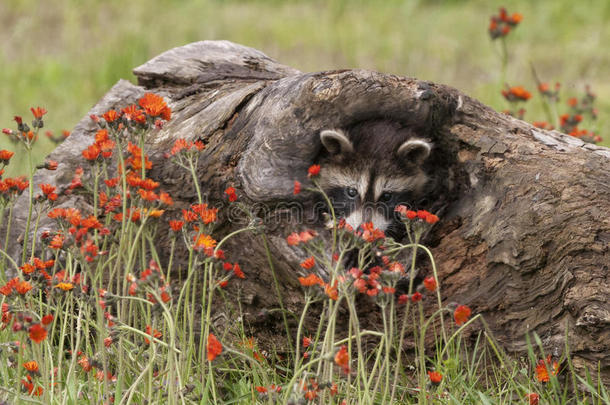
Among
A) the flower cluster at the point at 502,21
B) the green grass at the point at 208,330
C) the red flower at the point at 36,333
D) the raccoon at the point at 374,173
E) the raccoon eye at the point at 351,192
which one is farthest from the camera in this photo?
the flower cluster at the point at 502,21

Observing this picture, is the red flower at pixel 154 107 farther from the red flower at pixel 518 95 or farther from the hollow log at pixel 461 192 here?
the red flower at pixel 518 95

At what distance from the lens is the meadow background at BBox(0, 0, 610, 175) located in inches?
350

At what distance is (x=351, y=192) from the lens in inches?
166

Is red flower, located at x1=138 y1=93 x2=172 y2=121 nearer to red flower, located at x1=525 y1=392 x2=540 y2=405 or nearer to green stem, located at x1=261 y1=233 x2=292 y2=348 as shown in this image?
green stem, located at x1=261 y1=233 x2=292 y2=348

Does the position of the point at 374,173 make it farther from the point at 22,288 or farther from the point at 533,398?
the point at 22,288

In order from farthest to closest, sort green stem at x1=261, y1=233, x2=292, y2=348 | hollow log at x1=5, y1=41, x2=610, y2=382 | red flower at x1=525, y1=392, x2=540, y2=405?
green stem at x1=261, y1=233, x2=292, y2=348 → hollow log at x1=5, y1=41, x2=610, y2=382 → red flower at x1=525, y1=392, x2=540, y2=405

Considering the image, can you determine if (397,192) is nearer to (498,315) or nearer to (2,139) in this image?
(498,315)

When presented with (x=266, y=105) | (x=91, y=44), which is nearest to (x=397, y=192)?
(x=266, y=105)

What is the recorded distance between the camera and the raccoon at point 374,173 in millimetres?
3934

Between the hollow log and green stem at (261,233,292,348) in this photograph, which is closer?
the hollow log

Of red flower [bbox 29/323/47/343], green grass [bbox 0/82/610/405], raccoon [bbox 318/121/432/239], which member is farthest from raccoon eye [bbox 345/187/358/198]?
red flower [bbox 29/323/47/343]

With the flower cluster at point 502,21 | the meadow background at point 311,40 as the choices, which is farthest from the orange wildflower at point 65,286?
the meadow background at point 311,40

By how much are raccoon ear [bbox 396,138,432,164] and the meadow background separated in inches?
172

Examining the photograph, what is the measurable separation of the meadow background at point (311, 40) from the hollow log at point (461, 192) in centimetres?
445
